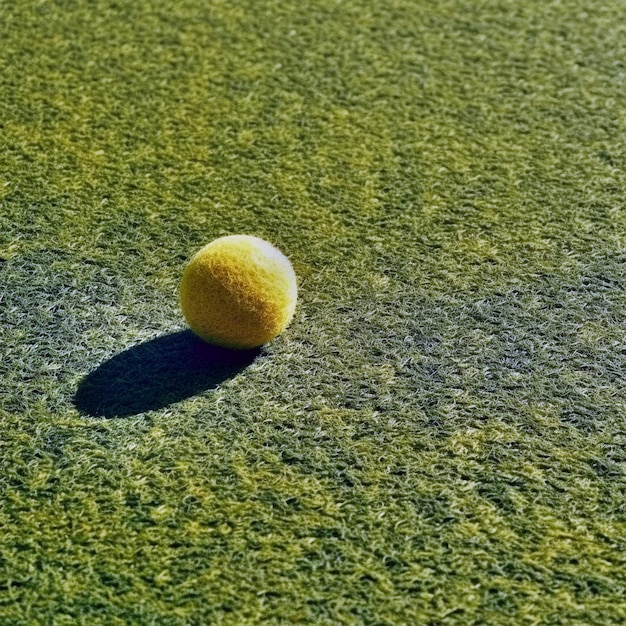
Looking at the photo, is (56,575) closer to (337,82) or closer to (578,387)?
(578,387)

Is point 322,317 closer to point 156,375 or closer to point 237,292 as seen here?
point 237,292

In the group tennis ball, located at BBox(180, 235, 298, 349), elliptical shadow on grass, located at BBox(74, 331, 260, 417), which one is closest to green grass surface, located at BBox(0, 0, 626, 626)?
elliptical shadow on grass, located at BBox(74, 331, 260, 417)

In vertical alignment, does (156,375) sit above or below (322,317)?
below

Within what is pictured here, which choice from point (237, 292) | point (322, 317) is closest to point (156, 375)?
point (237, 292)

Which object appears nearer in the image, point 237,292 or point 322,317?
point 237,292

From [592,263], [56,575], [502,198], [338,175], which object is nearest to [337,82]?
[338,175]

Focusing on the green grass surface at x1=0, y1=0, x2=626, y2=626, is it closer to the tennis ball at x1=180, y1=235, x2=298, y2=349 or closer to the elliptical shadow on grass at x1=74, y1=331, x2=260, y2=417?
the elliptical shadow on grass at x1=74, y1=331, x2=260, y2=417

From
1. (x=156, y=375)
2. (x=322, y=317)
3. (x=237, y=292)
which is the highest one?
(x=237, y=292)
